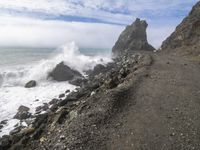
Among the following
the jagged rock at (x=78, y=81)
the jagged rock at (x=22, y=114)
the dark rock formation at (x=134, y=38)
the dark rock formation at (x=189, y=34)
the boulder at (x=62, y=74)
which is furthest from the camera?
the dark rock formation at (x=134, y=38)

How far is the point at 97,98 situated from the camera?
12.4m

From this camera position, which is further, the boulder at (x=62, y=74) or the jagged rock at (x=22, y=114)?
the boulder at (x=62, y=74)

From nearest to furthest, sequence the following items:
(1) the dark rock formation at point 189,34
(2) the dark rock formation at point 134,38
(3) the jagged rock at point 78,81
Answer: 1. (1) the dark rock formation at point 189,34
2. (3) the jagged rock at point 78,81
3. (2) the dark rock formation at point 134,38

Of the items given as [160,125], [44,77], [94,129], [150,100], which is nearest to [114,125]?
[94,129]

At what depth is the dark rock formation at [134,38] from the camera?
216 feet

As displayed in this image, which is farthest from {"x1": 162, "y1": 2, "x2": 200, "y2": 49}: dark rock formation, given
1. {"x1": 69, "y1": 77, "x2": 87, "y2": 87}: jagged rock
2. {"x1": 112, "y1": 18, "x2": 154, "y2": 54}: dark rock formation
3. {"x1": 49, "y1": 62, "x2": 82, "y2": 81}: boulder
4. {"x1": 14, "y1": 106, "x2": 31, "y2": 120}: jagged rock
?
{"x1": 112, "y1": 18, "x2": 154, "y2": 54}: dark rock formation

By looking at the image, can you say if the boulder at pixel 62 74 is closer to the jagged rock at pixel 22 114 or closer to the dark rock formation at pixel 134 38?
the jagged rock at pixel 22 114

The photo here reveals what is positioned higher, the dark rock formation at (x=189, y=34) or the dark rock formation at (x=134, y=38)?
the dark rock formation at (x=189, y=34)

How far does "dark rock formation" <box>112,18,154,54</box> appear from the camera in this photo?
65.8 metres

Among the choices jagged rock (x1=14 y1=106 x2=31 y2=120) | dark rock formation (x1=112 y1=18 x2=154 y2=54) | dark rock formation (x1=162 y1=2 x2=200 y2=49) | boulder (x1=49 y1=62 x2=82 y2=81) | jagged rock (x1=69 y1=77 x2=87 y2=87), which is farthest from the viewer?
dark rock formation (x1=112 y1=18 x2=154 y2=54)

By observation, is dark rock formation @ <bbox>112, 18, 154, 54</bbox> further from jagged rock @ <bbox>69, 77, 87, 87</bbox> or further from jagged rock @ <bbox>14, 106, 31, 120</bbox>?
jagged rock @ <bbox>14, 106, 31, 120</bbox>

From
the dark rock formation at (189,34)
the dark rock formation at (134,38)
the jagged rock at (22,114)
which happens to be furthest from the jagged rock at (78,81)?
the dark rock formation at (134,38)

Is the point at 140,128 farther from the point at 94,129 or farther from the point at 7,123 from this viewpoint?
the point at 7,123

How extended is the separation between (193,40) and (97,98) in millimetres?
21387
